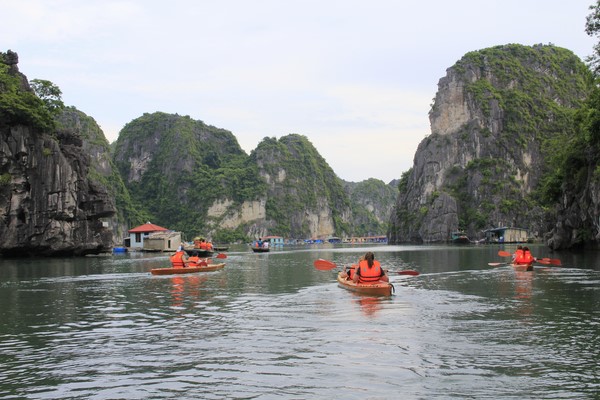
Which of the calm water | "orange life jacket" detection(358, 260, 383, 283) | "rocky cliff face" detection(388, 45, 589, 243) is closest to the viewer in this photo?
the calm water

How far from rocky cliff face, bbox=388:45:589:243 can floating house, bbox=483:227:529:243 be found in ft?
43.4

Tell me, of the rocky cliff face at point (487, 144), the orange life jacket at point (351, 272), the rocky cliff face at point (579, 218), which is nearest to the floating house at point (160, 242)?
the rocky cliff face at point (579, 218)

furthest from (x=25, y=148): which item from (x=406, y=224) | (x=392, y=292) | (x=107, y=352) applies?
(x=406, y=224)

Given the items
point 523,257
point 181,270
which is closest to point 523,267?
point 523,257

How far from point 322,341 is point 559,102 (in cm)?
16425

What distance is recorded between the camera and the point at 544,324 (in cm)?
1527

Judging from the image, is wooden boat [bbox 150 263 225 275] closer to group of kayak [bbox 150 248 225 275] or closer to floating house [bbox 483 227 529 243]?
group of kayak [bbox 150 248 225 275]

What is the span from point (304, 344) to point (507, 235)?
4250 inches

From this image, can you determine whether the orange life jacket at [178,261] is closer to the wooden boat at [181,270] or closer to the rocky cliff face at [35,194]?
the wooden boat at [181,270]

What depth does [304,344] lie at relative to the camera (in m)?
13.0

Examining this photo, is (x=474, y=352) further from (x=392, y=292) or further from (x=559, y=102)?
(x=559, y=102)

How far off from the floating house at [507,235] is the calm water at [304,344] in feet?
303

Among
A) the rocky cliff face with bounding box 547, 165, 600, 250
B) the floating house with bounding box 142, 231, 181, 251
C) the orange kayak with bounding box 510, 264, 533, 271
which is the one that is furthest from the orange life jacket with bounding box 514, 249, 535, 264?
the floating house with bounding box 142, 231, 181, 251

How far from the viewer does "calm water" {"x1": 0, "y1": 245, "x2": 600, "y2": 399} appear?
9641 millimetres
